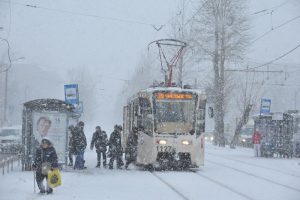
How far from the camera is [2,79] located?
3858 inches

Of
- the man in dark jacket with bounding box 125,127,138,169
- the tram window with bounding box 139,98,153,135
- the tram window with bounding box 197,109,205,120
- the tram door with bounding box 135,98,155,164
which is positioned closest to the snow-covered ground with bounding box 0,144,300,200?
the tram door with bounding box 135,98,155,164

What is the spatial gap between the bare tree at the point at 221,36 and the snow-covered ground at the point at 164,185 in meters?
A: 23.7

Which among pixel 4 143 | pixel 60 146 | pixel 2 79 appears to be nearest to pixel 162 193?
pixel 60 146

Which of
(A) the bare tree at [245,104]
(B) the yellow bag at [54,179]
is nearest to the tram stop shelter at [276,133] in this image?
(A) the bare tree at [245,104]

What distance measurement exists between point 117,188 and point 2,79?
281 feet

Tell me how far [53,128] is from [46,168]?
21.9 feet

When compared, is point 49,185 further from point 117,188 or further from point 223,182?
point 223,182

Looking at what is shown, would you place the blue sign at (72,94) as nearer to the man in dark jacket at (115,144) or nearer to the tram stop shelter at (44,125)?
the man in dark jacket at (115,144)

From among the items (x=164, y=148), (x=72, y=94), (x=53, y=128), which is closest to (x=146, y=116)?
(x=164, y=148)

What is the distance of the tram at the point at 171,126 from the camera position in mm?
21656

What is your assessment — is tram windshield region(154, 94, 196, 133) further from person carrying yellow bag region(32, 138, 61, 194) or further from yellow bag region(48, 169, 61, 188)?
yellow bag region(48, 169, 61, 188)

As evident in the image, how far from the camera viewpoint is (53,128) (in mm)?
20375

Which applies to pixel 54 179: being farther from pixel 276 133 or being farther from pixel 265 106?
pixel 265 106

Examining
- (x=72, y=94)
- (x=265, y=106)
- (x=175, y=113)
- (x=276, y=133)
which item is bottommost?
(x=276, y=133)
